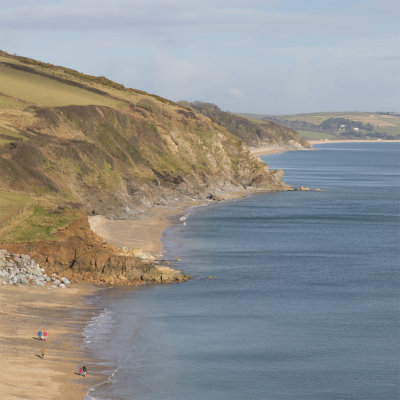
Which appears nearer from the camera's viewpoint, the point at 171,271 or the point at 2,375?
the point at 2,375

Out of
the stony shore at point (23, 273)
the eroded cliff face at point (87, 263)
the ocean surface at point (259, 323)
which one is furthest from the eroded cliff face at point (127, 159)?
the stony shore at point (23, 273)

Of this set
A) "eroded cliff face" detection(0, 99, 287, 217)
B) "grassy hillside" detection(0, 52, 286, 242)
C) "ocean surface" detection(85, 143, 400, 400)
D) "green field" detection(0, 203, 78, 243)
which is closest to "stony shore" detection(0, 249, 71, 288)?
"green field" detection(0, 203, 78, 243)

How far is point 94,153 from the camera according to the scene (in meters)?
112

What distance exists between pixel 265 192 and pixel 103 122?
40.3 m

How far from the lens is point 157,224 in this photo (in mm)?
100875

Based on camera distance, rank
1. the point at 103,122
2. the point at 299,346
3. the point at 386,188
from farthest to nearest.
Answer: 1. the point at 386,188
2. the point at 103,122
3. the point at 299,346

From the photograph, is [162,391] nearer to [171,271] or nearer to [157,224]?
[171,271]

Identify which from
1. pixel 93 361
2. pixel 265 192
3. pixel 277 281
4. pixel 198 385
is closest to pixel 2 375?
pixel 93 361

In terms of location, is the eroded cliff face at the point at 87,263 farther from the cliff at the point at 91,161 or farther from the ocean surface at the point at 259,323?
the ocean surface at the point at 259,323

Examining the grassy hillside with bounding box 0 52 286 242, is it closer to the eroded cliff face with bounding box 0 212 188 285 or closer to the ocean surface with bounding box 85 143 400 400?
the eroded cliff face with bounding box 0 212 188 285

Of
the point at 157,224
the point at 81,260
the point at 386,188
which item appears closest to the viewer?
the point at 81,260

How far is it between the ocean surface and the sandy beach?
1361 millimetres

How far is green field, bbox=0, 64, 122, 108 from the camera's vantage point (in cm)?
12850

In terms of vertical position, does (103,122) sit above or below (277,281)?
above
